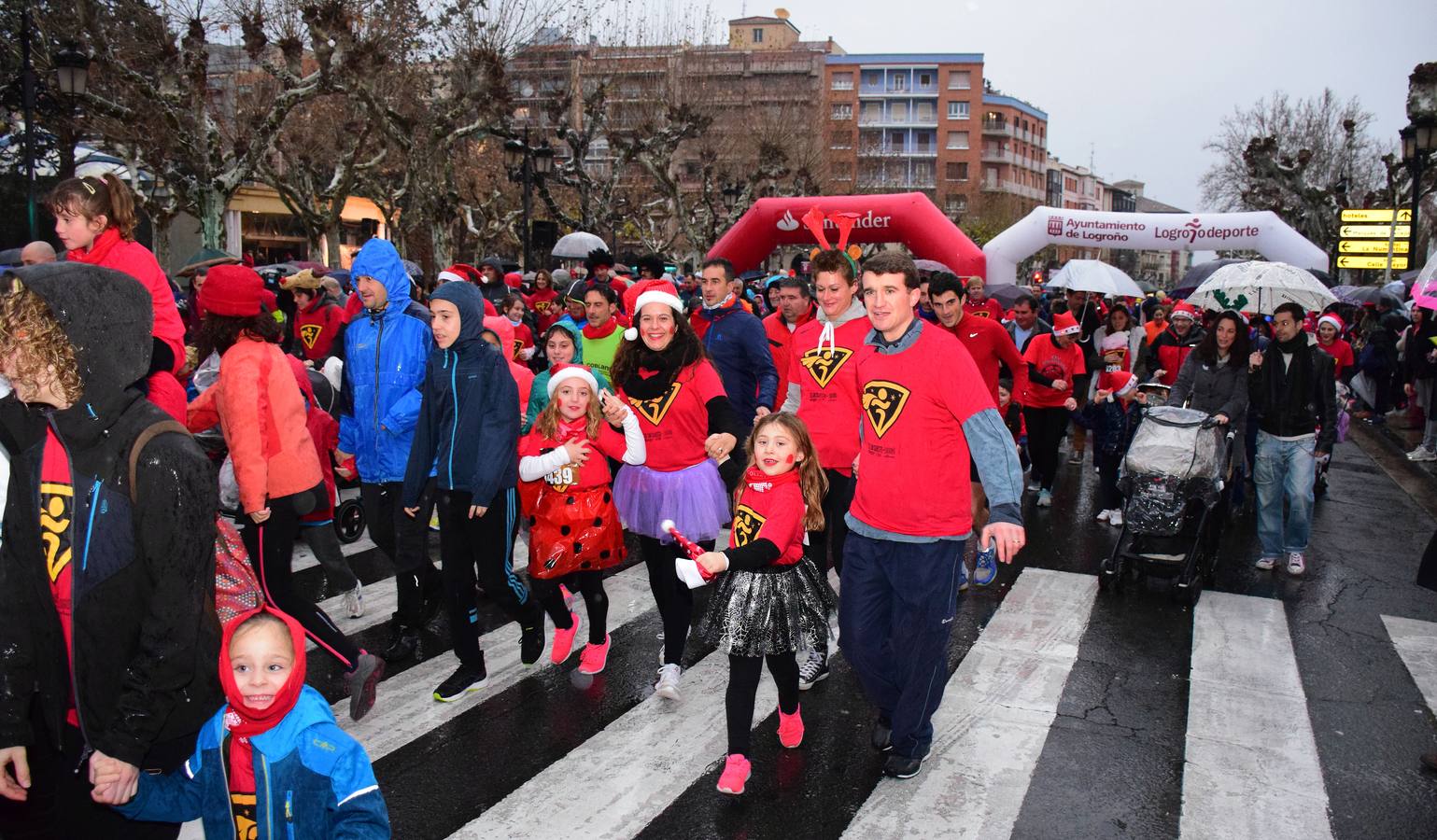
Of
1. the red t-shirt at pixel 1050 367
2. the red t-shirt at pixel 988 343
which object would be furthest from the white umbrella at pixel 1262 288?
the red t-shirt at pixel 988 343

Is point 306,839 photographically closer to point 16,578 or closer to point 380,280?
point 16,578

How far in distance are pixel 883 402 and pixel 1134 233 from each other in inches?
734

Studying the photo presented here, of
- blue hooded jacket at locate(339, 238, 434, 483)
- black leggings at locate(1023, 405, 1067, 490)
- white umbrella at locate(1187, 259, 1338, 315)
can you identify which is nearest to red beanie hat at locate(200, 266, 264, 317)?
blue hooded jacket at locate(339, 238, 434, 483)

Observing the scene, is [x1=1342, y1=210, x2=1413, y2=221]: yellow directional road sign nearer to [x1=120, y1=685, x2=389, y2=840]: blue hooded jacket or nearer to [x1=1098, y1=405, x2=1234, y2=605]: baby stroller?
[x1=1098, y1=405, x2=1234, y2=605]: baby stroller

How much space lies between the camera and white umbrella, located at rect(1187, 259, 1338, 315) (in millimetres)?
8508

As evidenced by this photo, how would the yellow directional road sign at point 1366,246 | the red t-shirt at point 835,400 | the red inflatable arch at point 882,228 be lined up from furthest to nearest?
1. the yellow directional road sign at point 1366,246
2. the red inflatable arch at point 882,228
3. the red t-shirt at point 835,400

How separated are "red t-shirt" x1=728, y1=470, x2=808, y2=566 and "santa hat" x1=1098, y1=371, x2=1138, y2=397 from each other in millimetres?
6018

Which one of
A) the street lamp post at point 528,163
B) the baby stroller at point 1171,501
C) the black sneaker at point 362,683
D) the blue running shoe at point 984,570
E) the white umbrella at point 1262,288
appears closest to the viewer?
the black sneaker at point 362,683

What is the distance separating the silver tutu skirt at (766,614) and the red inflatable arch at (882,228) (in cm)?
1468

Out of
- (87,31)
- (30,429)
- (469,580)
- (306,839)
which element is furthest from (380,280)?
(87,31)

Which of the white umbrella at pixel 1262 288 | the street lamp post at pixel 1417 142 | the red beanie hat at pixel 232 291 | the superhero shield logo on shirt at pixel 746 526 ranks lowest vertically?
the superhero shield logo on shirt at pixel 746 526

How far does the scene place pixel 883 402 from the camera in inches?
164

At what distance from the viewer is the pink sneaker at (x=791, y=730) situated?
4.55 m

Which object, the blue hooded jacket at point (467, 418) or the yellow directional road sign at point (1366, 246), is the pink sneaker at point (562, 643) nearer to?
the blue hooded jacket at point (467, 418)
